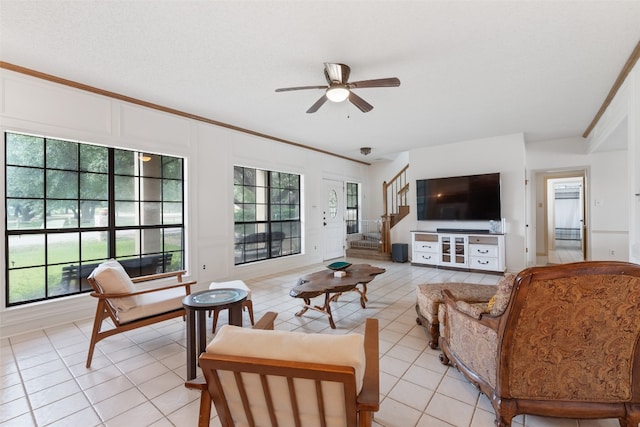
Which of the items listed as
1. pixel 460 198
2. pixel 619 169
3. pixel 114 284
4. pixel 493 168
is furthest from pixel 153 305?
pixel 619 169

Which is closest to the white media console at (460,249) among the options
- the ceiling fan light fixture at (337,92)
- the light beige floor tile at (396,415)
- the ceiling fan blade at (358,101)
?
the ceiling fan blade at (358,101)

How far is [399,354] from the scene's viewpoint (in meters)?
2.49

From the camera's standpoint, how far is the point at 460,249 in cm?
570

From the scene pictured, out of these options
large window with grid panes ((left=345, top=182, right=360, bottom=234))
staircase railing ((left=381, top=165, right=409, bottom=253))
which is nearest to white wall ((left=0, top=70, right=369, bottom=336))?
large window with grid panes ((left=345, top=182, right=360, bottom=234))

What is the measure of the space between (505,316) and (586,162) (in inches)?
244

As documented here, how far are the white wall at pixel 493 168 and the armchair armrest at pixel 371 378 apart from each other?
17.3 ft

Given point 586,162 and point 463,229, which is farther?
point 463,229

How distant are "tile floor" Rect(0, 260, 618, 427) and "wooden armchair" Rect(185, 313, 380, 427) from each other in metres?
0.87

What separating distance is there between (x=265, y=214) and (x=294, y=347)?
4775 mm

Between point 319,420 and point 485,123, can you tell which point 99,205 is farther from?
point 485,123

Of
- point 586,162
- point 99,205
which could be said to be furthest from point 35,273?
point 586,162

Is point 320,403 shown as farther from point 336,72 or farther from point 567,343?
point 336,72

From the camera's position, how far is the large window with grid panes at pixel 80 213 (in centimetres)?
302

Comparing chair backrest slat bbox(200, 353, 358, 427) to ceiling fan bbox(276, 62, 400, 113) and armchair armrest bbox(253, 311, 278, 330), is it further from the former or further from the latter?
ceiling fan bbox(276, 62, 400, 113)
